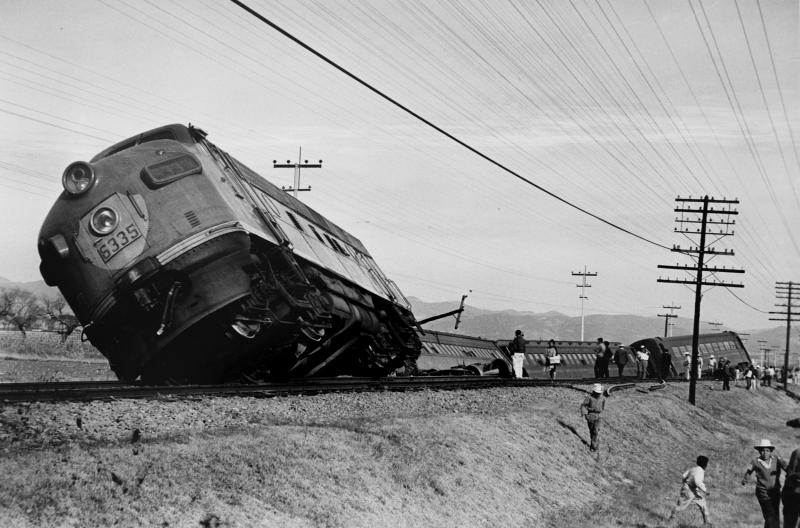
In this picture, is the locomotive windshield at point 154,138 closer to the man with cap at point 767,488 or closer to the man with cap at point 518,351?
the man with cap at point 767,488

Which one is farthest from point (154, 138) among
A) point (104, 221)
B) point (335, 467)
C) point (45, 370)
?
point (45, 370)

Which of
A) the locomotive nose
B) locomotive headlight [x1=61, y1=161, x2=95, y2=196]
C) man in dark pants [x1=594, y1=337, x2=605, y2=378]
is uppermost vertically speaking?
locomotive headlight [x1=61, y1=161, x2=95, y2=196]

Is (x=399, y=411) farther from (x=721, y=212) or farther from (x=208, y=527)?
(x=721, y=212)

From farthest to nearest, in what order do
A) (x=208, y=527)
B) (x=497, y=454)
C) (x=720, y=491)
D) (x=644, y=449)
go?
(x=644, y=449), (x=720, y=491), (x=497, y=454), (x=208, y=527)

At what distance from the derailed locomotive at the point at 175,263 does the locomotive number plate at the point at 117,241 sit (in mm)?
15

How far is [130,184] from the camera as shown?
38.5ft

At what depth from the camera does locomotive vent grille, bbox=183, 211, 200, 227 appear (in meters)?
11.6

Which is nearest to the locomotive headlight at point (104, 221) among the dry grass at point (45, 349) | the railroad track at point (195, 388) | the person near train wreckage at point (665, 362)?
the railroad track at point (195, 388)

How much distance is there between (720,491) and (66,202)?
13813 mm

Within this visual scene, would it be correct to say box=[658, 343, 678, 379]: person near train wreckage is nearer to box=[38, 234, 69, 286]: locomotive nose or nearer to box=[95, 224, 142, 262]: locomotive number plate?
box=[95, 224, 142, 262]: locomotive number plate

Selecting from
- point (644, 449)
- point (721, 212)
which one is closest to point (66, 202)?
point (644, 449)

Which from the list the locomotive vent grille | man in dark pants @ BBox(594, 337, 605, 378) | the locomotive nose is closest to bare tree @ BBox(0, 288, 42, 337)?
the locomotive nose

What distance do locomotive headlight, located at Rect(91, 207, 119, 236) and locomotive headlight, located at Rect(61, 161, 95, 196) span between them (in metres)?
0.43

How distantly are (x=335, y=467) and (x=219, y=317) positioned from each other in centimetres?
387
